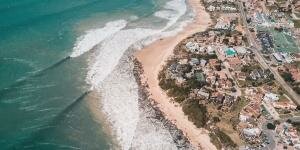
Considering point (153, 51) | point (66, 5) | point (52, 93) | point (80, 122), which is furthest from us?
point (66, 5)

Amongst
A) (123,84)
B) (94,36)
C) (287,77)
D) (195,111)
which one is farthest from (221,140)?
(94,36)

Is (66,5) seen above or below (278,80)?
above

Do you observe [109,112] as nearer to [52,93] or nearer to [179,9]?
[52,93]

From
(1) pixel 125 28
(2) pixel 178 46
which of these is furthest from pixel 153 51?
(1) pixel 125 28

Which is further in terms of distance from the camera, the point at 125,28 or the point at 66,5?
the point at 66,5

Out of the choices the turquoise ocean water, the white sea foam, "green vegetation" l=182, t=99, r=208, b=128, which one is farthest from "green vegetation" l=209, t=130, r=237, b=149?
the turquoise ocean water

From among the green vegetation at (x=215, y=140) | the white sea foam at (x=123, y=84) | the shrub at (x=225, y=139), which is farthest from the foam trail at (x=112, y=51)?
the shrub at (x=225, y=139)

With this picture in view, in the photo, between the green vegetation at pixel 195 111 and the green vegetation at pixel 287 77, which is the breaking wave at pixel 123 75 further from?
the green vegetation at pixel 287 77

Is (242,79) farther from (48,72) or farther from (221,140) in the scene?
(48,72)
